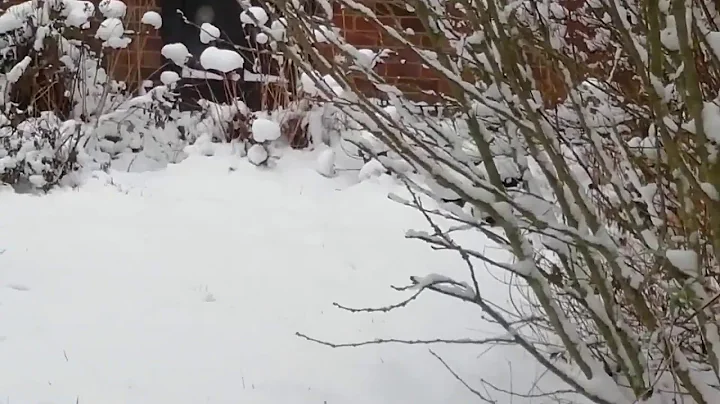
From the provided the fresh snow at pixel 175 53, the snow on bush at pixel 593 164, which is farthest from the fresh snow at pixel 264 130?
the snow on bush at pixel 593 164

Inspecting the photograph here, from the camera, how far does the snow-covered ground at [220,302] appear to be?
7.18 feet

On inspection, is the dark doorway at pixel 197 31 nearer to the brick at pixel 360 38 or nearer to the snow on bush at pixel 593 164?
the brick at pixel 360 38

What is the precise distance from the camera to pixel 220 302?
2.71 meters

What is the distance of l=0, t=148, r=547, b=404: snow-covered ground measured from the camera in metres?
2.19

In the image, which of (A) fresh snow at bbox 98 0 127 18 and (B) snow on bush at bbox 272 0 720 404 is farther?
(A) fresh snow at bbox 98 0 127 18

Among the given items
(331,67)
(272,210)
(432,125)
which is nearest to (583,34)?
(432,125)

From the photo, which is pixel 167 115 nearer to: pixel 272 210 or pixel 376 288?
pixel 272 210

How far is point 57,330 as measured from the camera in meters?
2.41

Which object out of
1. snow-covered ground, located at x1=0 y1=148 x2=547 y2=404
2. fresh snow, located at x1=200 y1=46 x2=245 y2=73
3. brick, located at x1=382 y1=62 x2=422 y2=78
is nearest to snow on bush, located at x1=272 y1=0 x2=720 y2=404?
snow-covered ground, located at x1=0 y1=148 x2=547 y2=404

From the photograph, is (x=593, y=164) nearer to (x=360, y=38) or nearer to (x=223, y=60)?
(x=223, y=60)

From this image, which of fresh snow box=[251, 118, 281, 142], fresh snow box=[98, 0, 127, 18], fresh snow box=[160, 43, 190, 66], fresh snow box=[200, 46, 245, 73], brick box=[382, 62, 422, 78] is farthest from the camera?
brick box=[382, 62, 422, 78]

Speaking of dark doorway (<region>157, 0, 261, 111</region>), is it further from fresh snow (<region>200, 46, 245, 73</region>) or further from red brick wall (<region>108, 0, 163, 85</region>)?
fresh snow (<region>200, 46, 245, 73</region>)

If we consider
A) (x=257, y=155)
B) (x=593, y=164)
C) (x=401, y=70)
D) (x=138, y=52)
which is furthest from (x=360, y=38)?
(x=593, y=164)

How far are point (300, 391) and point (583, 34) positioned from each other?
4.72 ft
